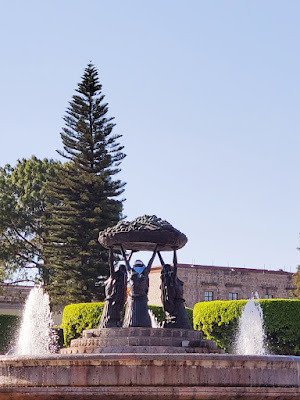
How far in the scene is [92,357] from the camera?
909 centimetres

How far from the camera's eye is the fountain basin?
902cm

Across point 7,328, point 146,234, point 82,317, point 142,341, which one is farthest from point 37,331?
point 142,341

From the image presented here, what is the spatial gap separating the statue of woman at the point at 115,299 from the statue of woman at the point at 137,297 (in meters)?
0.22

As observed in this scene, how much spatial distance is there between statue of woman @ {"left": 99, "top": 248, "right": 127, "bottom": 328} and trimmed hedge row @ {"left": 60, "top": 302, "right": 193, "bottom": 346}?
12790 millimetres

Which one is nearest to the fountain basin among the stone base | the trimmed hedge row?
the stone base

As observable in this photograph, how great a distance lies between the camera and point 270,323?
25938 millimetres

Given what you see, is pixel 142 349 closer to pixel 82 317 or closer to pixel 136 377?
pixel 136 377

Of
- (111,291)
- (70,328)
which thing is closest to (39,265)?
(70,328)

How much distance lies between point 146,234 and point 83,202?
19.5 metres

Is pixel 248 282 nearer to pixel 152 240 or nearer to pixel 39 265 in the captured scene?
pixel 39 265

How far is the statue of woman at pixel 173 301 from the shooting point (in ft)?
44.6

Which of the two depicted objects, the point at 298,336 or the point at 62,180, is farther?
the point at 62,180

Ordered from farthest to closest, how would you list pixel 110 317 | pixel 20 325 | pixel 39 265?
pixel 39 265
pixel 20 325
pixel 110 317

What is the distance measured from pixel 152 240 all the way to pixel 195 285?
2657 centimetres
